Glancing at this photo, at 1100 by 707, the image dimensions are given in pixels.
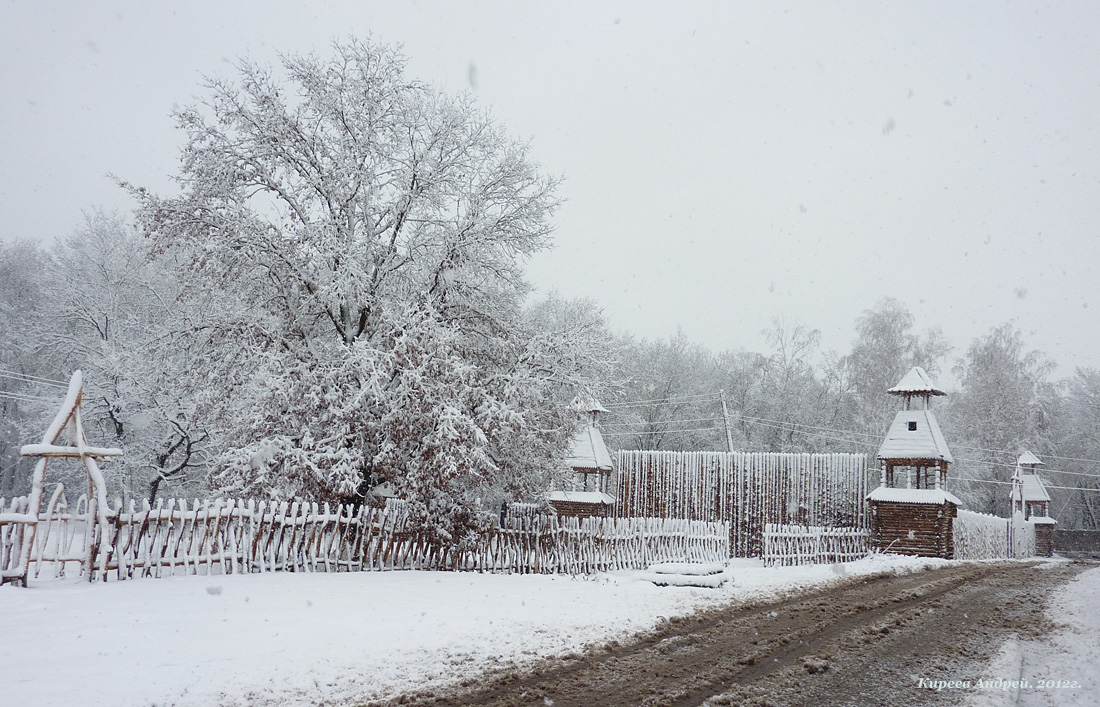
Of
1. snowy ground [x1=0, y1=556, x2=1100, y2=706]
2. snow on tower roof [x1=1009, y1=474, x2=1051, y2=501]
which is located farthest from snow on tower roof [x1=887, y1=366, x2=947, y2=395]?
snow on tower roof [x1=1009, y1=474, x2=1051, y2=501]

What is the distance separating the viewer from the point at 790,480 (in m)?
22.2

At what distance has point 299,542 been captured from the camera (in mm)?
11961

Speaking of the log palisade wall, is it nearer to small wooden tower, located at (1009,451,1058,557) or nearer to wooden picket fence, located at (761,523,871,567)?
wooden picket fence, located at (761,523,871,567)

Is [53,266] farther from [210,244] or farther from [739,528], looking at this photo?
[739,528]

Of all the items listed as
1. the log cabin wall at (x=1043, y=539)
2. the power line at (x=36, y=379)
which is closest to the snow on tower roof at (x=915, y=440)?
the log cabin wall at (x=1043, y=539)

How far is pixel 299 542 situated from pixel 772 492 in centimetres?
1529

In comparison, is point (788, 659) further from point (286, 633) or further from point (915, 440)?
point (915, 440)

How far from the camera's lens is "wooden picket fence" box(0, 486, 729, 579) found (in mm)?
9672

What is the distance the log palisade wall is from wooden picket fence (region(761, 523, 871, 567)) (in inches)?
22.6

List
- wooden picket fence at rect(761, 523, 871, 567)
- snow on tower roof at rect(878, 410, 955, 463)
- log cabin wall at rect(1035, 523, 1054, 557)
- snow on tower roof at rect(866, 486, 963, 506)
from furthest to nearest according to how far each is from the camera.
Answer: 1. log cabin wall at rect(1035, 523, 1054, 557)
2. snow on tower roof at rect(878, 410, 955, 463)
3. snow on tower roof at rect(866, 486, 963, 506)
4. wooden picket fence at rect(761, 523, 871, 567)

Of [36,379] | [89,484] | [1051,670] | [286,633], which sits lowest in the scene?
[286,633]

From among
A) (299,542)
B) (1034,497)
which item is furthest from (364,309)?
(1034,497)

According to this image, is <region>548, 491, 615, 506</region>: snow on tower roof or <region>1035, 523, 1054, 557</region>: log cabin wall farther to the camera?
<region>1035, 523, 1054, 557</region>: log cabin wall

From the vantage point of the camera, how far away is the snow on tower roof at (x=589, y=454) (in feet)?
74.6
